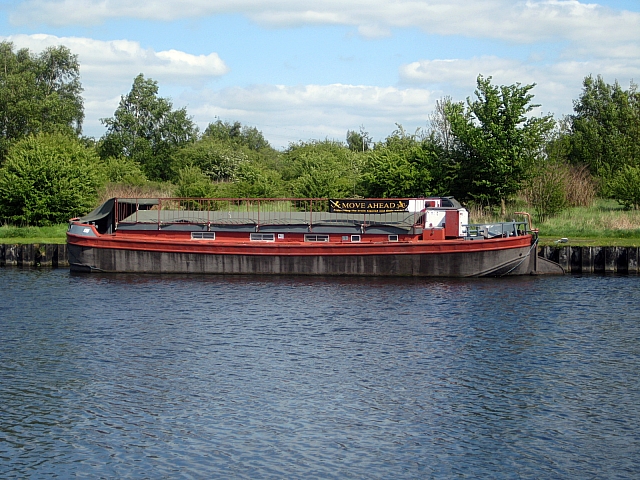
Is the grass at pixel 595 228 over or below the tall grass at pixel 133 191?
Result: below

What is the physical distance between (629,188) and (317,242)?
80.1 feet

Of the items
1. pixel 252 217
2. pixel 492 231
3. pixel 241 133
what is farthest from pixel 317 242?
pixel 241 133

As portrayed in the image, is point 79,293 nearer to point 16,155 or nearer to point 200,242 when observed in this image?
point 200,242

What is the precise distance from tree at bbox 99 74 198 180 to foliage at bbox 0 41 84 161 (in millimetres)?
5163

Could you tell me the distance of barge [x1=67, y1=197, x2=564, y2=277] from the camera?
42.5 m

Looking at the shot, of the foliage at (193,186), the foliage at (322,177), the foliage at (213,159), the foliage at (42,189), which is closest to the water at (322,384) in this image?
the foliage at (42,189)

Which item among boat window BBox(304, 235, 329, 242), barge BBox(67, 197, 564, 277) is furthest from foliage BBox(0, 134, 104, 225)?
boat window BBox(304, 235, 329, 242)

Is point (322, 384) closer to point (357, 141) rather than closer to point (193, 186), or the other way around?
point (193, 186)

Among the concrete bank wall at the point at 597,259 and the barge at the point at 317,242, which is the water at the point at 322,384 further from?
the concrete bank wall at the point at 597,259

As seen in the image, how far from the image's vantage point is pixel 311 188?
2436 inches

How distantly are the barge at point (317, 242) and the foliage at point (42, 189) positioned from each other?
40.1 ft

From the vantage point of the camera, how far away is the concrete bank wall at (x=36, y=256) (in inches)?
1959

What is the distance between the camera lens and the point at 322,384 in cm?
2322

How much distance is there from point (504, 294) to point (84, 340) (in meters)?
19.1
